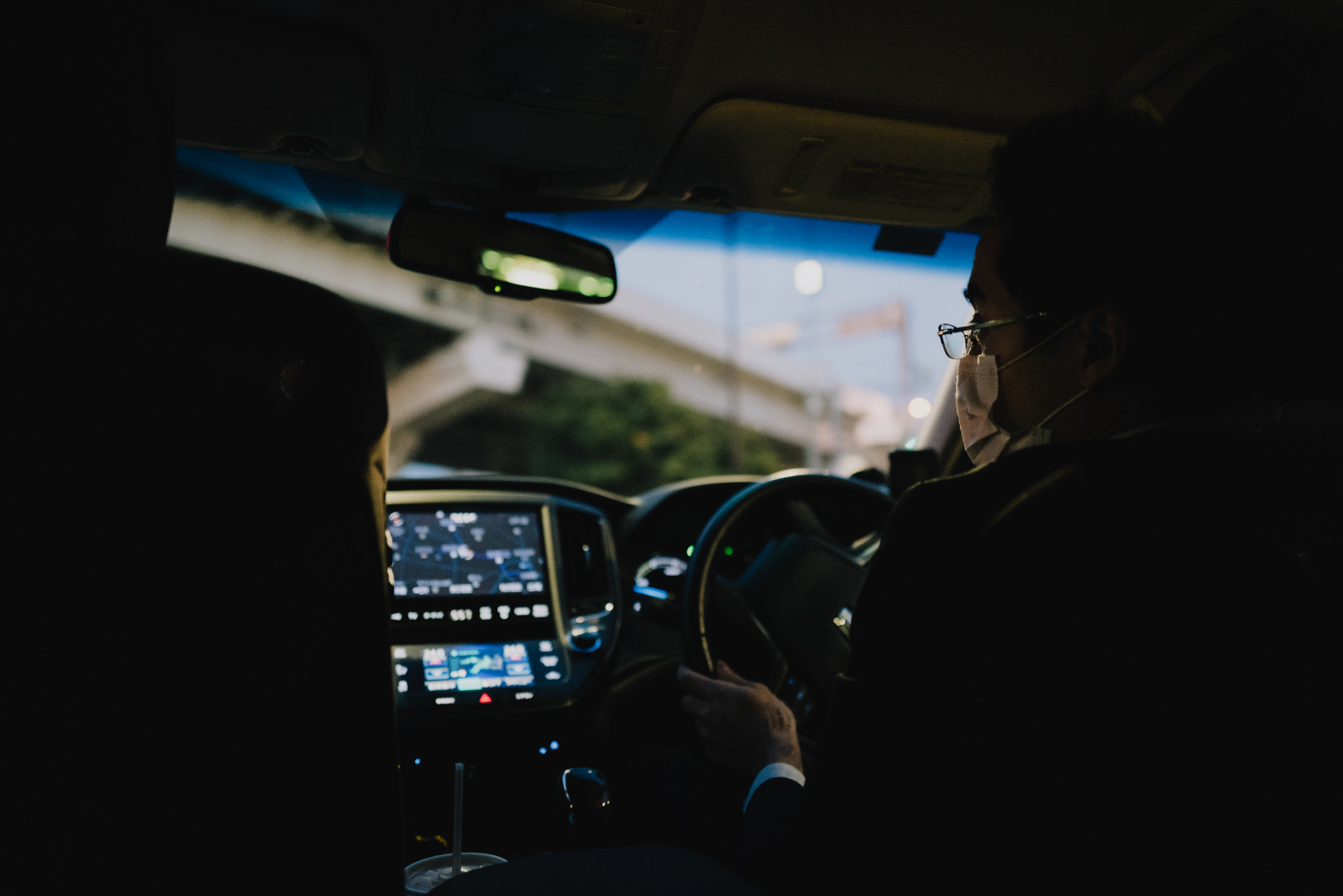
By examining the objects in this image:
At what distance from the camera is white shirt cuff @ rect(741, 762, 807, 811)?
5.66 feet

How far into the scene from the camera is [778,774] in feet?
5.70

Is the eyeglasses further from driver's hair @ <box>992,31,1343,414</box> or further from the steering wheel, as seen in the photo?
the steering wheel

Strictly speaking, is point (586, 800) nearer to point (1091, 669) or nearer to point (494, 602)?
point (494, 602)

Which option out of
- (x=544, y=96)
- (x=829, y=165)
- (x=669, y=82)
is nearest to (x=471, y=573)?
(x=544, y=96)

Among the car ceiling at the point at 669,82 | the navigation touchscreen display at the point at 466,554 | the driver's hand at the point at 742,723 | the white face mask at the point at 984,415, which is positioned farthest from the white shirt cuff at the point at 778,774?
the car ceiling at the point at 669,82

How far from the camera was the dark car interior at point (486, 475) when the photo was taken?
946 millimetres

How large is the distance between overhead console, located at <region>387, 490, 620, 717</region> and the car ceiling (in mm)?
1062

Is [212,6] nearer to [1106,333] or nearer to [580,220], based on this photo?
[580,220]

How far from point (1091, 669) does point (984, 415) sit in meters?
0.69

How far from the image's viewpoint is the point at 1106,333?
4.47 ft

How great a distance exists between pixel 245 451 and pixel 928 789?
0.86 m

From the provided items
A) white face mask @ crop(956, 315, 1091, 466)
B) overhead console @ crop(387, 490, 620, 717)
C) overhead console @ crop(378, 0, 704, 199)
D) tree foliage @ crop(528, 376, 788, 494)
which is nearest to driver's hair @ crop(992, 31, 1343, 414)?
white face mask @ crop(956, 315, 1091, 466)

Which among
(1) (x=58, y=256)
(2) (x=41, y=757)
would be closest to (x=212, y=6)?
(1) (x=58, y=256)

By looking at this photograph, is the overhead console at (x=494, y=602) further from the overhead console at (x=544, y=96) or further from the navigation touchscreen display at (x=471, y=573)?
the overhead console at (x=544, y=96)
